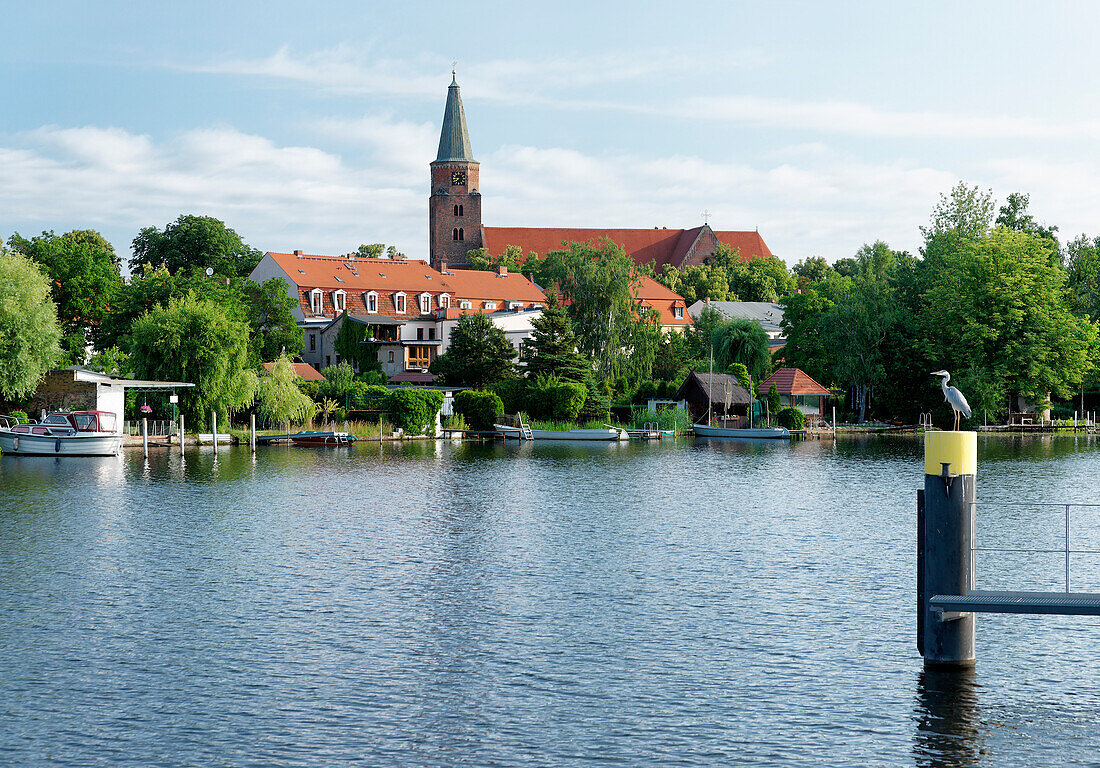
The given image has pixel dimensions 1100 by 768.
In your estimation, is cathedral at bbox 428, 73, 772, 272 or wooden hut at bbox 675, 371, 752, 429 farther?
cathedral at bbox 428, 73, 772, 272

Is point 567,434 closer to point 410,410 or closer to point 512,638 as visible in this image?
point 410,410

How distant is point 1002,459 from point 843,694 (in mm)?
46773

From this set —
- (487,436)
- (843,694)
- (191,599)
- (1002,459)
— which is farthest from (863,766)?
(487,436)

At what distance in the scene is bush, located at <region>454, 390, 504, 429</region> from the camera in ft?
263

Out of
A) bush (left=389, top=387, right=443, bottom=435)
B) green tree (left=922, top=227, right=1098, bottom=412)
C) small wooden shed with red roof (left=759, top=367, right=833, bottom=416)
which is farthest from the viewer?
small wooden shed with red roof (left=759, top=367, right=833, bottom=416)

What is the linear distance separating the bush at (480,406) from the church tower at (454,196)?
67.6 meters

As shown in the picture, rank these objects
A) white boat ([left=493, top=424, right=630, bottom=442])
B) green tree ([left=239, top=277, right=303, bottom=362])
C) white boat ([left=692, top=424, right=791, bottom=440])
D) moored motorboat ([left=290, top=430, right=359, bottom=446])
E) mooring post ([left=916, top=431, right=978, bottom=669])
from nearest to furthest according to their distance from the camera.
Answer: mooring post ([left=916, top=431, right=978, bottom=669]) < moored motorboat ([left=290, top=430, right=359, bottom=446]) < white boat ([left=493, top=424, right=630, bottom=442]) < white boat ([left=692, top=424, right=791, bottom=440]) < green tree ([left=239, top=277, right=303, bottom=362])

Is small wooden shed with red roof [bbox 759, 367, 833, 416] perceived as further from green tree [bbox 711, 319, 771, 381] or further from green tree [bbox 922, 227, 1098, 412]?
green tree [bbox 922, 227, 1098, 412]

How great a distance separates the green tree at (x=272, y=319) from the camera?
272 ft

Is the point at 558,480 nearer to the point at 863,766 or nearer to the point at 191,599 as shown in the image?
the point at 191,599

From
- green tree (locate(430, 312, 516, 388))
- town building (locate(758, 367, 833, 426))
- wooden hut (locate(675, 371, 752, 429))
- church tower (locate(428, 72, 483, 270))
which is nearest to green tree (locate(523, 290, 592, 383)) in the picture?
green tree (locate(430, 312, 516, 388))

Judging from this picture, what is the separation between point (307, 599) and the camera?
74.0 ft

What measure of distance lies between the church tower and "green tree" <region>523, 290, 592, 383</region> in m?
65.1

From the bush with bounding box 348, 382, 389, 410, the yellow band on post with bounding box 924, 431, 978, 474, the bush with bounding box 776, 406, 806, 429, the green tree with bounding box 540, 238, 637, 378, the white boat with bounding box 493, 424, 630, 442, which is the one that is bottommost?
the white boat with bounding box 493, 424, 630, 442
